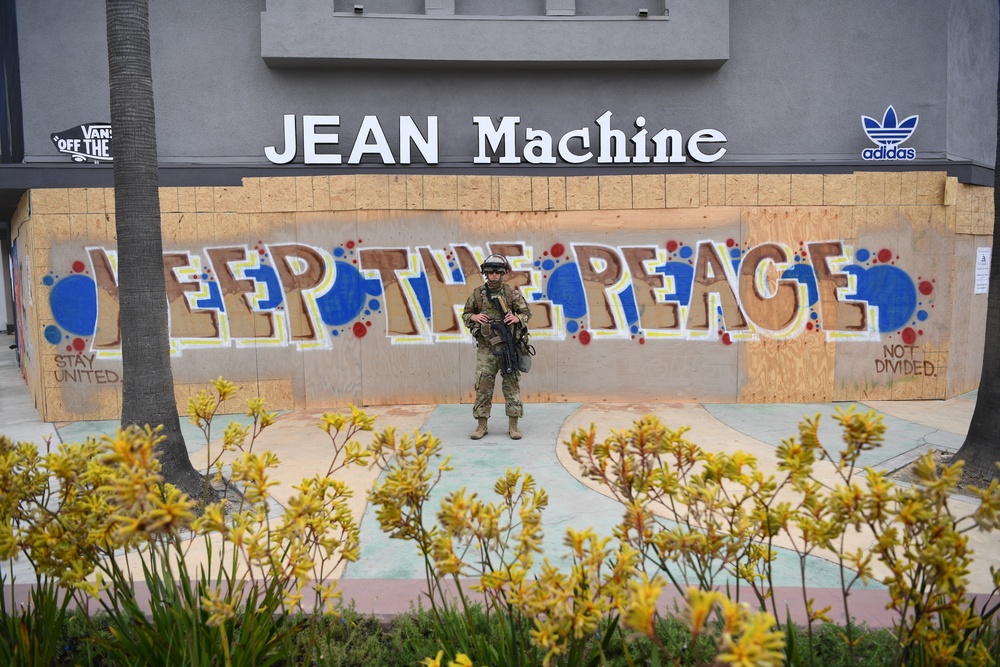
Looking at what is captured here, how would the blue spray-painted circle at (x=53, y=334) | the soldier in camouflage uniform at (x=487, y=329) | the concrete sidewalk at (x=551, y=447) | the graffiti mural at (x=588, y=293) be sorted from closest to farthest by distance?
1. the concrete sidewalk at (x=551, y=447)
2. the soldier in camouflage uniform at (x=487, y=329)
3. the blue spray-painted circle at (x=53, y=334)
4. the graffiti mural at (x=588, y=293)

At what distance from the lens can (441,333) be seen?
912 centimetres

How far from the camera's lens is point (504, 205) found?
896 centimetres

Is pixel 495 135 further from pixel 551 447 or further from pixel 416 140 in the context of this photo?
pixel 551 447

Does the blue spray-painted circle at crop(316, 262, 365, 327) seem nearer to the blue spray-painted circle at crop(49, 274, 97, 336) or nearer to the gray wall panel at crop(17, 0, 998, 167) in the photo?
the gray wall panel at crop(17, 0, 998, 167)

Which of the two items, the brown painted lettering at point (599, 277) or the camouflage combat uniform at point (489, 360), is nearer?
the camouflage combat uniform at point (489, 360)

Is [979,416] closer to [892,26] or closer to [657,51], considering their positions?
[657,51]

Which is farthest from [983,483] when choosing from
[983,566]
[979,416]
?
[983,566]

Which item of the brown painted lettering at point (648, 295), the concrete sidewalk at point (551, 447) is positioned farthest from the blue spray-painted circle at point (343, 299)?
the brown painted lettering at point (648, 295)

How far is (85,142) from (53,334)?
3412mm

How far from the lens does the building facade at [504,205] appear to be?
8797 millimetres

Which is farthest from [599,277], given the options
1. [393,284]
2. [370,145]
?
[370,145]

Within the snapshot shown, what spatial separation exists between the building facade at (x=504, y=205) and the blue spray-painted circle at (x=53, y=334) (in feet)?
0.09

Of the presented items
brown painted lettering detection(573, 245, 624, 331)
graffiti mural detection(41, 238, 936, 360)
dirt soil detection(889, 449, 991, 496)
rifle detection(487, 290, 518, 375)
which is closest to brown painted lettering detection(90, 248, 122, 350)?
graffiti mural detection(41, 238, 936, 360)

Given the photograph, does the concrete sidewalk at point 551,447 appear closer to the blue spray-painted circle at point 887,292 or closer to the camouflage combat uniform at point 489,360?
the camouflage combat uniform at point 489,360
